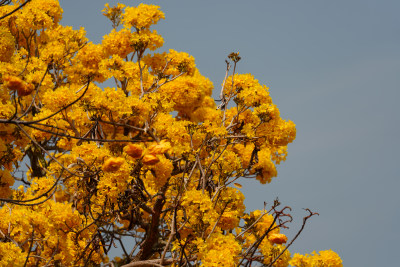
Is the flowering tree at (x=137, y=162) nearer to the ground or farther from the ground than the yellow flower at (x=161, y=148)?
farther from the ground

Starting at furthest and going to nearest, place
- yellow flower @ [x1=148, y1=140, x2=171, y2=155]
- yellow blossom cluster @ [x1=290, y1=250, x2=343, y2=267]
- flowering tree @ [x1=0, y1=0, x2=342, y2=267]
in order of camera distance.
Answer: yellow blossom cluster @ [x1=290, y1=250, x2=343, y2=267], flowering tree @ [x1=0, y1=0, x2=342, y2=267], yellow flower @ [x1=148, y1=140, x2=171, y2=155]

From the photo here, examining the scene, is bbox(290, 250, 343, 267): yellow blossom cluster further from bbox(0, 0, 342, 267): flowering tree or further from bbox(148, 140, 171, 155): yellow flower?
bbox(148, 140, 171, 155): yellow flower

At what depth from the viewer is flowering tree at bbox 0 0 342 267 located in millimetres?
6004

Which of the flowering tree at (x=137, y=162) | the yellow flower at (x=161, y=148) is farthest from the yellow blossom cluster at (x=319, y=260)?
the yellow flower at (x=161, y=148)

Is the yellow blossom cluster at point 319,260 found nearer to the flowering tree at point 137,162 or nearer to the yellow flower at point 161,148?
the flowering tree at point 137,162

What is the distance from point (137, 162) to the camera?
6.48 metres

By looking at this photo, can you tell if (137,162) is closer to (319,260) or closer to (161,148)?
(161,148)

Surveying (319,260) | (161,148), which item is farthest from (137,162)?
(319,260)

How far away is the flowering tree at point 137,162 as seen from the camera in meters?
6.00

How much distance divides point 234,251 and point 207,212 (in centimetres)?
57

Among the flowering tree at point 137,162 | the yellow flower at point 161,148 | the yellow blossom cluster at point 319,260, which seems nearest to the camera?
the yellow flower at point 161,148

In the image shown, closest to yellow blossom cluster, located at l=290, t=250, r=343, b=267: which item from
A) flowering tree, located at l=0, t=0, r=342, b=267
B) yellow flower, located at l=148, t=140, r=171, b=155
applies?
flowering tree, located at l=0, t=0, r=342, b=267

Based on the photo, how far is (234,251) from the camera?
559 centimetres

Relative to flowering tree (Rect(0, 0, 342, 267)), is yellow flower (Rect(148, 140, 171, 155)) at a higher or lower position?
lower
